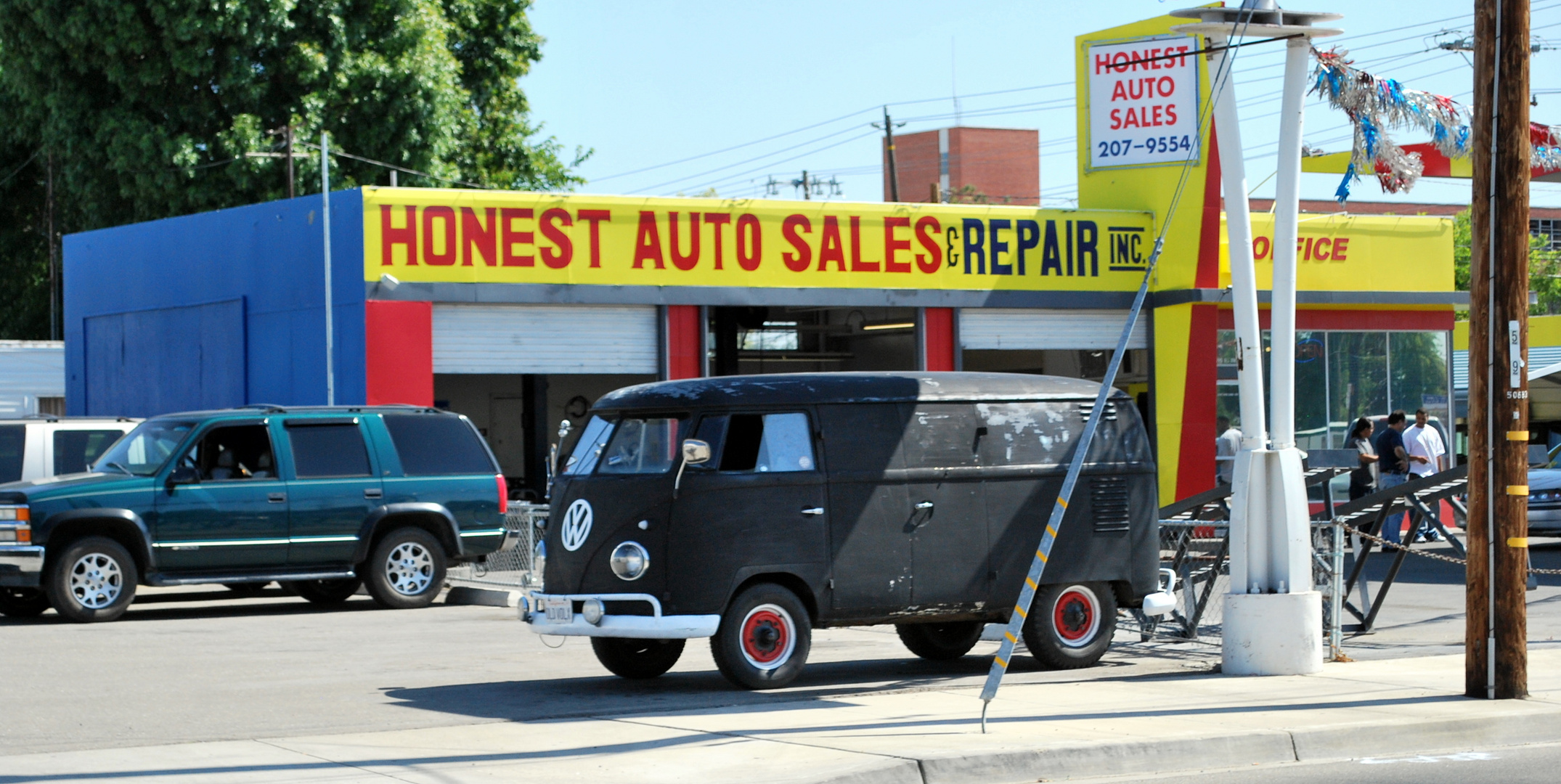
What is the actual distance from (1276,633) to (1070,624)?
151cm

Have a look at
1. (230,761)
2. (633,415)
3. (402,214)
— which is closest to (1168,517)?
(633,415)

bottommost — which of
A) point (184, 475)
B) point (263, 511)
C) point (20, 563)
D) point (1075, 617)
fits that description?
point (1075, 617)

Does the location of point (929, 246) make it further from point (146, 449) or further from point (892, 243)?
point (146, 449)

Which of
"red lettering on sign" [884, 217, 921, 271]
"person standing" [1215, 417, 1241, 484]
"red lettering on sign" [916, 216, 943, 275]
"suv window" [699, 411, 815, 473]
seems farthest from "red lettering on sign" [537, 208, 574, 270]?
"suv window" [699, 411, 815, 473]

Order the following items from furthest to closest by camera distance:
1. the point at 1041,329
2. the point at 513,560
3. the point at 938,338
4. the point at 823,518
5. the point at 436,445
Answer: the point at 1041,329, the point at 938,338, the point at 513,560, the point at 436,445, the point at 823,518

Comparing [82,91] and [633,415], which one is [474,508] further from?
[82,91]

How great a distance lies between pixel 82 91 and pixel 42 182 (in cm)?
610

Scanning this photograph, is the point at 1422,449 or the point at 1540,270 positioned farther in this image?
the point at 1540,270

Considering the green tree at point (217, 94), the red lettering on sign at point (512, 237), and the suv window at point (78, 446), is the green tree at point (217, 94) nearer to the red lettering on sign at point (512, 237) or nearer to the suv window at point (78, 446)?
the red lettering on sign at point (512, 237)

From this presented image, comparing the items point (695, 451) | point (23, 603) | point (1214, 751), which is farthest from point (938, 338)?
point (1214, 751)

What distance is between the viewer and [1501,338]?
10.8m

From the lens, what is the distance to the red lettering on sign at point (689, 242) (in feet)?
80.1

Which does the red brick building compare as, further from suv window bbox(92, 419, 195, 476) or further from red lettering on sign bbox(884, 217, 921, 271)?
suv window bbox(92, 419, 195, 476)

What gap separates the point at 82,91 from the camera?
38.0 m
